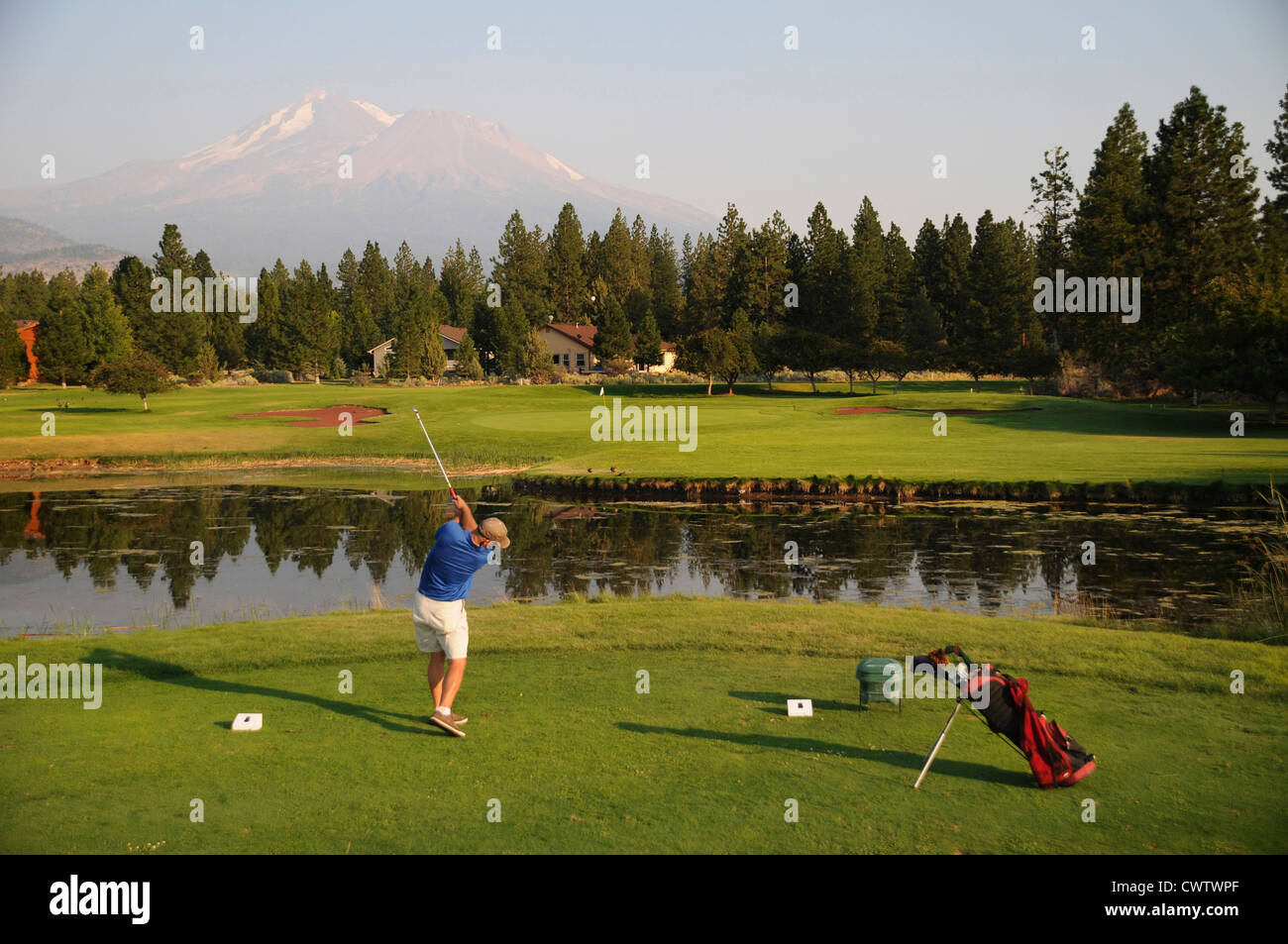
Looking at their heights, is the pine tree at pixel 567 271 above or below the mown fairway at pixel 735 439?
above

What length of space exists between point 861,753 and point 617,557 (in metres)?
18.1

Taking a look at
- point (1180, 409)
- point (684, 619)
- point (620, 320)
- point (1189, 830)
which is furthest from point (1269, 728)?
point (620, 320)

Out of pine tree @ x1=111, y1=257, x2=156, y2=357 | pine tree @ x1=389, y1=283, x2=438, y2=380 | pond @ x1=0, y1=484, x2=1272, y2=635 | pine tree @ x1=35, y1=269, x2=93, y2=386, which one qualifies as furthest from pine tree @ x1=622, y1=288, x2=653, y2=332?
pond @ x1=0, y1=484, x2=1272, y2=635

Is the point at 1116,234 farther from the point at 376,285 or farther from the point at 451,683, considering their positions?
the point at 376,285

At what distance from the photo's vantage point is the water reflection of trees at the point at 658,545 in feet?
78.7

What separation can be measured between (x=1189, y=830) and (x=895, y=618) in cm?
904

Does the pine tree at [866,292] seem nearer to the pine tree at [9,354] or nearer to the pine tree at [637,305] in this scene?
the pine tree at [637,305]

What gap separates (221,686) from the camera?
43.0 ft

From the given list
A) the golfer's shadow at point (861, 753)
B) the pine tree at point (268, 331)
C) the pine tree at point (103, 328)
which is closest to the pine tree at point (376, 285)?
the pine tree at point (268, 331)

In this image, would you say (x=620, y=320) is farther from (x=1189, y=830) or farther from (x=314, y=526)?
(x=1189, y=830)

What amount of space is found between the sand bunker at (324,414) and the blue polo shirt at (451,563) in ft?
178

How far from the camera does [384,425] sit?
61500 mm

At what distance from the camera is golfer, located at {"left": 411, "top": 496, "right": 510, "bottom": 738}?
1071 centimetres

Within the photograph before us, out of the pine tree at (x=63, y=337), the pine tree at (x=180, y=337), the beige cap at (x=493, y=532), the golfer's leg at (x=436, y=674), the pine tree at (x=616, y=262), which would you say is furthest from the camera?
the pine tree at (x=616, y=262)
